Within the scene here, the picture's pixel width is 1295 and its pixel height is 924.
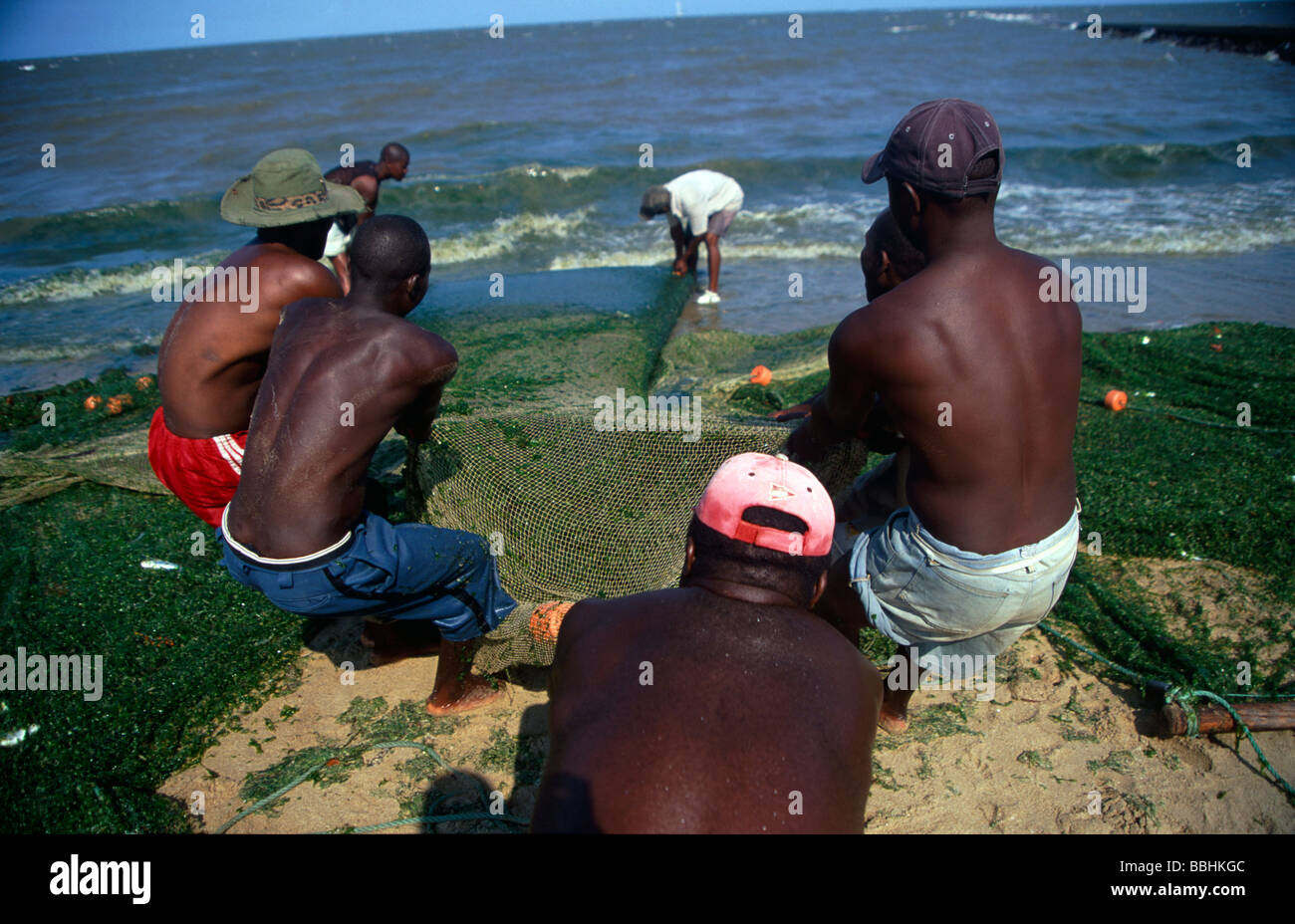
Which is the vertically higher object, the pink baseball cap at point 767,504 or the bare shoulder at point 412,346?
the bare shoulder at point 412,346

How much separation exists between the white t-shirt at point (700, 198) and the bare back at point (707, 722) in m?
8.01

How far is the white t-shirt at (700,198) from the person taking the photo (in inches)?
360

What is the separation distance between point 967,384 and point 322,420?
1814 millimetres

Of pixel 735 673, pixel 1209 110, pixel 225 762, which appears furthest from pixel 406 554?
pixel 1209 110

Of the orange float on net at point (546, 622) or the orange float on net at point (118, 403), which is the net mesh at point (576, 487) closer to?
the orange float on net at point (546, 622)

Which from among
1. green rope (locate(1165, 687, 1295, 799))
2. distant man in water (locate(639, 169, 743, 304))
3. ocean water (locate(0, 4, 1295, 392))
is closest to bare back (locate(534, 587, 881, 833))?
green rope (locate(1165, 687, 1295, 799))

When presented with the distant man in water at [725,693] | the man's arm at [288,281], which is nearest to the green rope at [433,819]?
the distant man in water at [725,693]

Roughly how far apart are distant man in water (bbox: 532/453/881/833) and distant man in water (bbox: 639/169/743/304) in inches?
303

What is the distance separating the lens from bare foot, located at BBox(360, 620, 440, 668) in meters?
3.32

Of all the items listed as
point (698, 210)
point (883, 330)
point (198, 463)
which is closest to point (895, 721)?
point (883, 330)

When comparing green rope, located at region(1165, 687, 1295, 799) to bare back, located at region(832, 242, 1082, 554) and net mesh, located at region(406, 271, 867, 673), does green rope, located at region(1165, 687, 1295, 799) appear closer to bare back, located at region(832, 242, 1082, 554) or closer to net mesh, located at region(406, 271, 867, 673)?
bare back, located at region(832, 242, 1082, 554)

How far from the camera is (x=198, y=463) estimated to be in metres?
2.98

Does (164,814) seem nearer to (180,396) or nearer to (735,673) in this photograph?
(180,396)
